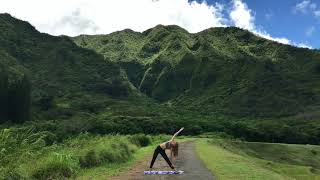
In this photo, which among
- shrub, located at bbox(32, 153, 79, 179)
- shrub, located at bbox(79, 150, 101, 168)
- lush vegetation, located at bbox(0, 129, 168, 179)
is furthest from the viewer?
shrub, located at bbox(79, 150, 101, 168)

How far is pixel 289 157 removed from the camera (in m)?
109

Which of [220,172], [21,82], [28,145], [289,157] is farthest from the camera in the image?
[21,82]

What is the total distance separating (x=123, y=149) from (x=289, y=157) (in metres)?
72.0

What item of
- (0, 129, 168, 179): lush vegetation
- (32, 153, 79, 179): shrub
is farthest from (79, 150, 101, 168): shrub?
(32, 153, 79, 179): shrub

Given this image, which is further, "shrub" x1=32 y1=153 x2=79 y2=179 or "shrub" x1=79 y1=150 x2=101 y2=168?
"shrub" x1=79 y1=150 x2=101 y2=168

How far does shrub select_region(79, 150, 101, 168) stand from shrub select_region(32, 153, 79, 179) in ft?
15.6

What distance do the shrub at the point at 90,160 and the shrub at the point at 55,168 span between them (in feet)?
15.6

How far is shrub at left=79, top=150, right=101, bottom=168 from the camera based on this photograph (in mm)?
32484

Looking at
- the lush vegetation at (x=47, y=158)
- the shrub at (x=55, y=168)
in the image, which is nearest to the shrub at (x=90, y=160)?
the lush vegetation at (x=47, y=158)

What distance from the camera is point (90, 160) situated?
33281 mm

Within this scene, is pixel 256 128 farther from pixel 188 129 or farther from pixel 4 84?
pixel 4 84

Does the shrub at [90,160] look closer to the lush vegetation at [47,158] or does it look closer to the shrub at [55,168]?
the lush vegetation at [47,158]

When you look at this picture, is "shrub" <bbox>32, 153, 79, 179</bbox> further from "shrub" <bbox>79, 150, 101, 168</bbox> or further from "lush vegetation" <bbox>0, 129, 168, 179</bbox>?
"shrub" <bbox>79, 150, 101, 168</bbox>

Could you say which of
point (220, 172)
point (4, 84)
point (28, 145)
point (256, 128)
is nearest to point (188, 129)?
point (256, 128)
